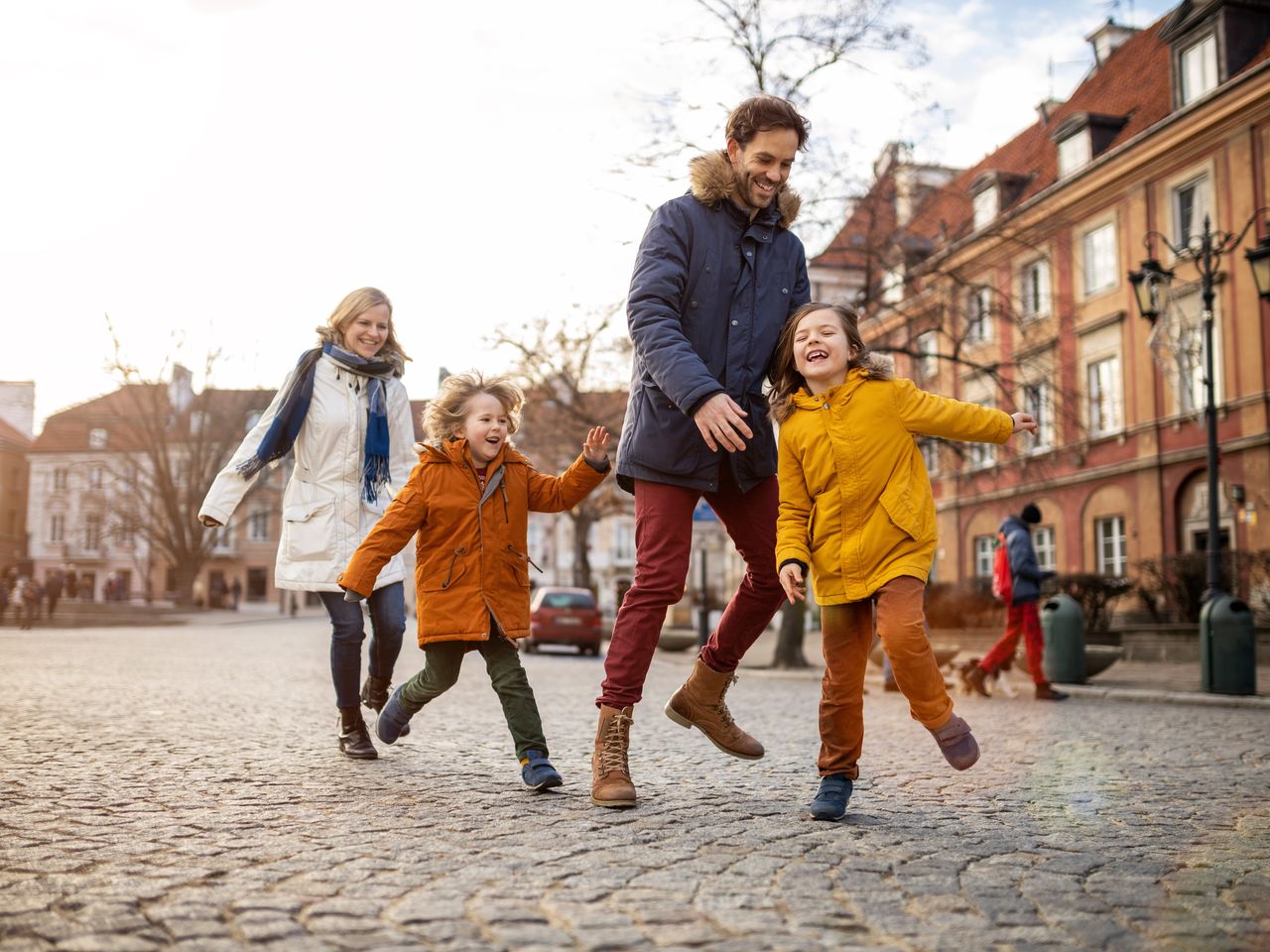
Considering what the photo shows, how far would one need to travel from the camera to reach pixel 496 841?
360 cm

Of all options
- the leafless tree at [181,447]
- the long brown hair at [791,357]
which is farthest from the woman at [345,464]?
the leafless tree at [181,447]

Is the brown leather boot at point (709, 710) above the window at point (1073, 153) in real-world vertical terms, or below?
below

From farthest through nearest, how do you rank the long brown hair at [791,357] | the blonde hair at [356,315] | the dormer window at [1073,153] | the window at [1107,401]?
1. the dormer window at [1073,153]
2. the window at [1107,401]
3. the blonde hair at [356,315]
4. the long brown hair at [791,357]

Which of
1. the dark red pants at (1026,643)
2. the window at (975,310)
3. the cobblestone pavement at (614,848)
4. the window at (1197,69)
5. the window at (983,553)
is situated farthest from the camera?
the window at (983,553)


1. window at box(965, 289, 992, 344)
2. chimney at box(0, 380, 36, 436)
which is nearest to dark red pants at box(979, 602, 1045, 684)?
window at box(965, 289, 992, 344)

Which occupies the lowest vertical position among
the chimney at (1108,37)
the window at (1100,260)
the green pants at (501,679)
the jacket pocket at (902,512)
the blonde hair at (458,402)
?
the green pants at (501,679)

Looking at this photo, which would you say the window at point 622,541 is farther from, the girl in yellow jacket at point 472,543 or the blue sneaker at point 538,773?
the blue sneaker at point 538,773

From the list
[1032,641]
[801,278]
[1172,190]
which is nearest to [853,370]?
[801,278]

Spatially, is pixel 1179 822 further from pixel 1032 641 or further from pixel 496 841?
pixel 1032 641

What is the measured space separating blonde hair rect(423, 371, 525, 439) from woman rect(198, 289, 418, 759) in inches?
32.7

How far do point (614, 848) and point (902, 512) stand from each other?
1407mm

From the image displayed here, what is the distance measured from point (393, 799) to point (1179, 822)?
104 inches

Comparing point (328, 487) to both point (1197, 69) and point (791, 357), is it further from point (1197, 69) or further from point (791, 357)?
point (1197, 69)

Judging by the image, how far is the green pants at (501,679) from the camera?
15.8ft
